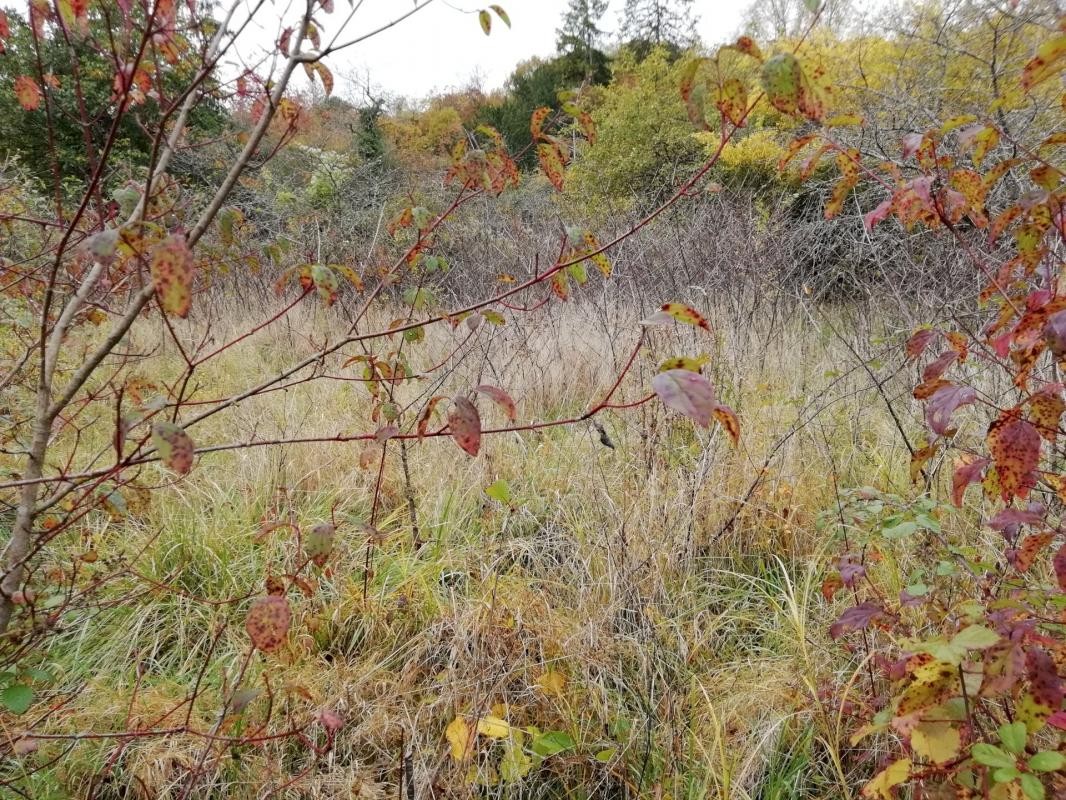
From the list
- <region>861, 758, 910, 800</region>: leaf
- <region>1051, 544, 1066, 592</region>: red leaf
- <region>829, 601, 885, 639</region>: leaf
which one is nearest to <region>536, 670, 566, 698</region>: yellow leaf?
<region>829, 601, 885, 639</region>: leaf

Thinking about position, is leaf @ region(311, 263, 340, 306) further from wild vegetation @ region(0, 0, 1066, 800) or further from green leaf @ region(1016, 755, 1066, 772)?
green leaf @ region(1016, 755, 1066, 772)

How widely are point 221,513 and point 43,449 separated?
1478 millimetres

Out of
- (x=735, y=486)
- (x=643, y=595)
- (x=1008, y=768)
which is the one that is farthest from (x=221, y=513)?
(x=1008, y=768)

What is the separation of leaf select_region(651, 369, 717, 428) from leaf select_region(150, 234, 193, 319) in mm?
481

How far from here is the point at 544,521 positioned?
2348 millimetres

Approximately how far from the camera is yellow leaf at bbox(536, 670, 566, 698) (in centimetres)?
147

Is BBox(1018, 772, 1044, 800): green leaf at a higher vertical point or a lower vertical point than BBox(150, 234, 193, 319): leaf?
lower

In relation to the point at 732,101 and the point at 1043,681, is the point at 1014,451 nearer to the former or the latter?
the point at 1043,681

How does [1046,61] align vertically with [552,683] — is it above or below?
above

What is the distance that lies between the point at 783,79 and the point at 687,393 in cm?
36

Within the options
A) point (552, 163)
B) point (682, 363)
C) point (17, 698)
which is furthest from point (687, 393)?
point (17, 698)

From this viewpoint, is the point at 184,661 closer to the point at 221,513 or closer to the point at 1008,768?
the point at 221,513

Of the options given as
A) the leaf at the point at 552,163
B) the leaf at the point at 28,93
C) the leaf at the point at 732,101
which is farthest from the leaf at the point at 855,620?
the leaf at the point at 28,93

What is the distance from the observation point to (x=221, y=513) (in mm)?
2283
